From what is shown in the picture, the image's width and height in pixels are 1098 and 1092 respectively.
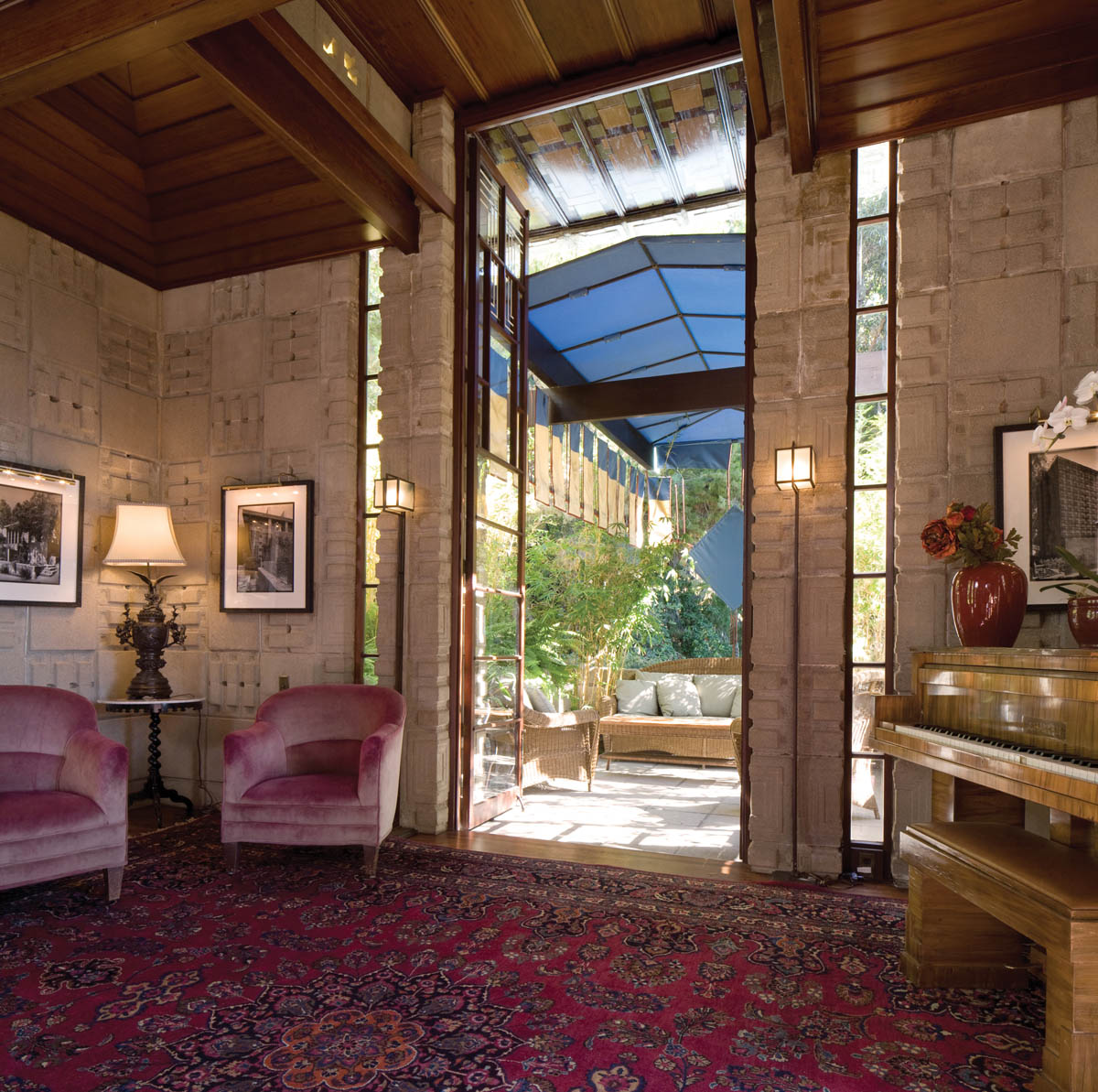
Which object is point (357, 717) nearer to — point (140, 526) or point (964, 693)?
point (140, 526)

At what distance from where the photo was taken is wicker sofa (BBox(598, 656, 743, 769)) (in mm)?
6758

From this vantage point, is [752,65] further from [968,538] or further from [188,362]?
[188,362]

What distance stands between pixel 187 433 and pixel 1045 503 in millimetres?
4880

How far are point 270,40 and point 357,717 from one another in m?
3.11

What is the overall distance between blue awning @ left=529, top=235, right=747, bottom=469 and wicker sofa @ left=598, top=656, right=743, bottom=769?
2.60m

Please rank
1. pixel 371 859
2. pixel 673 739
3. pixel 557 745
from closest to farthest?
1. pixel 371 859
2. pixel 557 745
3. pixel 673 739

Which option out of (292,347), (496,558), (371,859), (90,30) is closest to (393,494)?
(496,558)

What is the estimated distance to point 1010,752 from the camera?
2.32 meters

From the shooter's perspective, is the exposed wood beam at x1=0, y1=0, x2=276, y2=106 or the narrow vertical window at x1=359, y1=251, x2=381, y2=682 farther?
the narrow vertical window at x1=359, y1=251, x2=381, y2=682

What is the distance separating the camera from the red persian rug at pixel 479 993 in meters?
2.18

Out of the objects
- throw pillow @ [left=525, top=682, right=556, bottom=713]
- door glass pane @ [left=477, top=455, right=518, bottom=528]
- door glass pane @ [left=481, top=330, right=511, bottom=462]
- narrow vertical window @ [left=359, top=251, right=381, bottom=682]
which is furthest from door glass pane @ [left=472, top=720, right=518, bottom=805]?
door glass pane @ [left=481, top=330, right=511, bottom=462]

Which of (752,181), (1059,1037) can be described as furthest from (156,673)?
(1059,1037)

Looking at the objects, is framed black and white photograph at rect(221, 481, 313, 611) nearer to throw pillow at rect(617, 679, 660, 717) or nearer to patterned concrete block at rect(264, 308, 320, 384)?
patterned concrete block at rect(264, 308, 320, 384)

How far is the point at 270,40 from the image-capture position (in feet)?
11.6
